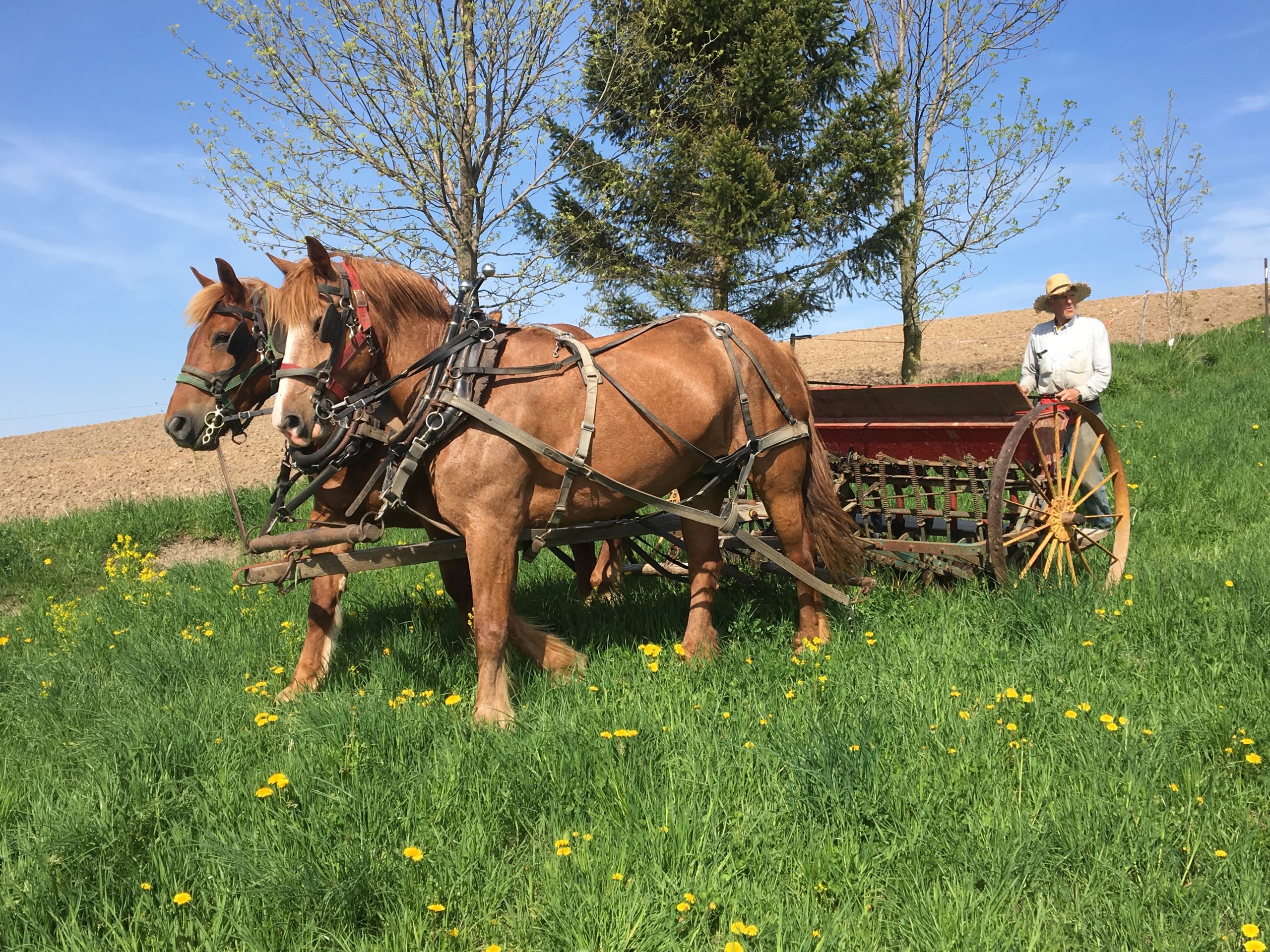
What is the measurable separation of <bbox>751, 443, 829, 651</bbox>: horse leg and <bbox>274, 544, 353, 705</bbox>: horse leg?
2332 mm

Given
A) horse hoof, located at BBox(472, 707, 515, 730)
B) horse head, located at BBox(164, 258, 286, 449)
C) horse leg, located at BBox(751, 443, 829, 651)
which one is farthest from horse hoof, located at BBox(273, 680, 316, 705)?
horse leg, located at BBox(751, 443, 829, 651)

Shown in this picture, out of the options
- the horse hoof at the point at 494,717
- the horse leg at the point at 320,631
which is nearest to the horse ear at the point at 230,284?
the horse leg at the point at 320,631

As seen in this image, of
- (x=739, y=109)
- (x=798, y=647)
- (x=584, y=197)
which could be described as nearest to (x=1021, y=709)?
(x=798, y=647)

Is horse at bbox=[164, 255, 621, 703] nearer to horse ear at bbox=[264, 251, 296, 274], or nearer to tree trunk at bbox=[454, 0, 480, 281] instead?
horse ear at bbox=[264, 251, 296, 274]

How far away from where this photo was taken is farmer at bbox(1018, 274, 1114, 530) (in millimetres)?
5621

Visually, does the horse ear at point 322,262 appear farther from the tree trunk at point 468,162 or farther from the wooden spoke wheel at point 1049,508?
→ the tree trunk at point 468,162

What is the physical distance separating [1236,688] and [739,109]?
37.9 feet

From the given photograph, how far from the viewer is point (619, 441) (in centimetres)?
395

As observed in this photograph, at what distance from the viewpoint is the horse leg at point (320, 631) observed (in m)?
4.24

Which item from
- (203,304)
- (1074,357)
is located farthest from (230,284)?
(1074,357)

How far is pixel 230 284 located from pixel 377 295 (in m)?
1.18

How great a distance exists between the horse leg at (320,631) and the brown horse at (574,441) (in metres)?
0.77

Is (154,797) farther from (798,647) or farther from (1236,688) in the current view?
(1236,688)

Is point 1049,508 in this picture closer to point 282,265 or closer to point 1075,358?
point 1075,358
